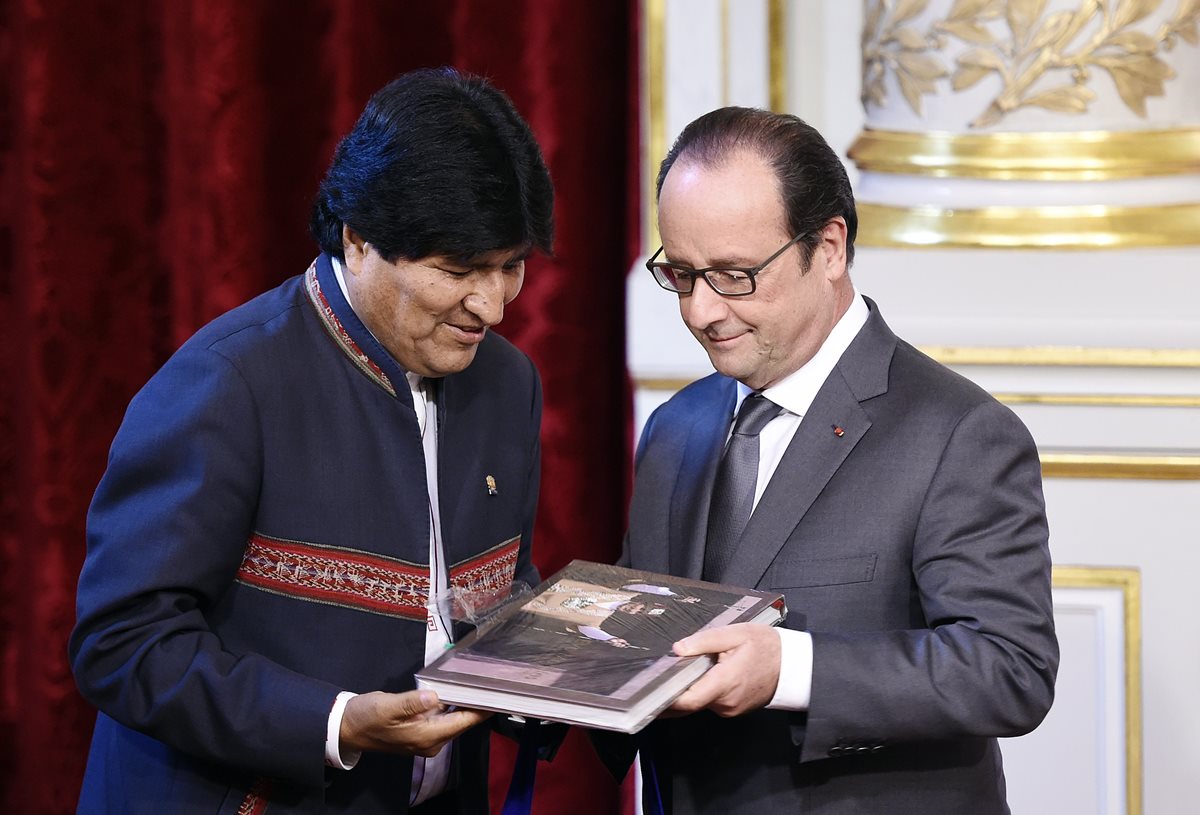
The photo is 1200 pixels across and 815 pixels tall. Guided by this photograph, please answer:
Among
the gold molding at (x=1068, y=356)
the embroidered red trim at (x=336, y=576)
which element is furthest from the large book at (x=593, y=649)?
the gold molding at (x=1068, y=356)

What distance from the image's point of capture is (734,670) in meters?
1.65

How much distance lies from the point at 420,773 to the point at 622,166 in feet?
5.28

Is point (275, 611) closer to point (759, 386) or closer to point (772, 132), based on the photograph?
point (759, 386)

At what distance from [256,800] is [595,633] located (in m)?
0.52

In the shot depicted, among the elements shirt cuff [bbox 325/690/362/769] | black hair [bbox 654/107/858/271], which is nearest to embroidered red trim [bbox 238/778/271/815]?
shirt cuff [bbox 325/690/362/769]

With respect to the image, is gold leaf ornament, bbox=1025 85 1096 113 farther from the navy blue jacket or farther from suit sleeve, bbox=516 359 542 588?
the navy blue jacket

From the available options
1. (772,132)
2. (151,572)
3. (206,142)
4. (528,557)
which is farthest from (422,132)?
(206,142)

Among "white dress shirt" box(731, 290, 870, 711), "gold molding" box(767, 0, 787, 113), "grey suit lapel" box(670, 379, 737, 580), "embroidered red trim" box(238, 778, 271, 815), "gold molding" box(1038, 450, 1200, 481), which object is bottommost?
"embroidered red trim" box(238, 778, 271, 815)

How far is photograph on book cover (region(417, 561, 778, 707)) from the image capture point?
5.14 feet

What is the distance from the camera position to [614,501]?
332 cm

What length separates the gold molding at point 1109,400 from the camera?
281cm

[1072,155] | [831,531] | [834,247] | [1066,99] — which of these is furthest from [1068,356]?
[831,531]

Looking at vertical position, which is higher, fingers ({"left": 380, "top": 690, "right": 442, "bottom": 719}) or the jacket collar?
the jacket collar

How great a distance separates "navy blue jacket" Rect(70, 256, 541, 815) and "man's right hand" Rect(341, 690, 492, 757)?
0.15 ft
